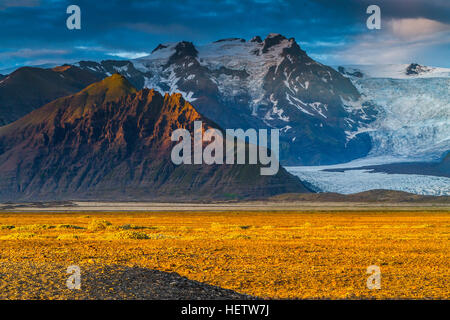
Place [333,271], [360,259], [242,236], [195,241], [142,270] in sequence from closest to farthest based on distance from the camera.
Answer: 1. [142,270]
2. [333,271]
3. [360,259]
4. [195,241]
5. [242,236]

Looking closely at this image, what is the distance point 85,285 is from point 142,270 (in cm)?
388

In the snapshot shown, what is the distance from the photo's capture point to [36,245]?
1898 inches

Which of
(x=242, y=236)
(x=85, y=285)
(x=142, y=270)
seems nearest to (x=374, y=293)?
(x=142, y=270)
